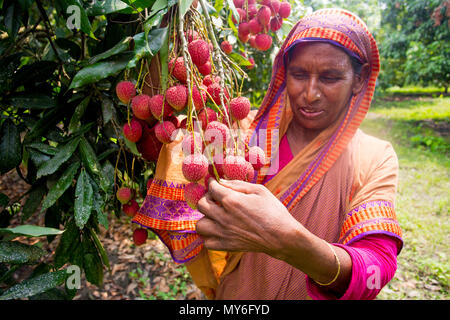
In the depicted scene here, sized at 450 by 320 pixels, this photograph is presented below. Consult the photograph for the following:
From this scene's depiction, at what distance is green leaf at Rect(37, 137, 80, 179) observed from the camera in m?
0.82

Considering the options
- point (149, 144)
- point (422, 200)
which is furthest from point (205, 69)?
point (422, 200)

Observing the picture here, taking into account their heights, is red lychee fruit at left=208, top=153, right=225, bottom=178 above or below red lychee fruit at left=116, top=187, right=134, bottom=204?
above

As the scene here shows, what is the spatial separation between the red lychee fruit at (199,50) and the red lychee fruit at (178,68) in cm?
3

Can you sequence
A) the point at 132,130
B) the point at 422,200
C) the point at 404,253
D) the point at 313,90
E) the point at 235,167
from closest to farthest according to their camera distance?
1. the point at 235,167
2. the point at 132,130
3. the point at 313,90
4. the point at 404,253
5. the point at 422,200

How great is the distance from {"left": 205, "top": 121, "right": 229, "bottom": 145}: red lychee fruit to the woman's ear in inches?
22.2

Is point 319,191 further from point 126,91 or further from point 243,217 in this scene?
point 126,91

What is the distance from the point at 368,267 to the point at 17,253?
2.42 ft

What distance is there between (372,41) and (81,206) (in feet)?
3.19

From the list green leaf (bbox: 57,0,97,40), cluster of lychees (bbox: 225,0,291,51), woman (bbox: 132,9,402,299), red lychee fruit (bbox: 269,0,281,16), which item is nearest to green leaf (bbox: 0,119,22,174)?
green leaf (bbox: 57,0,97,40)

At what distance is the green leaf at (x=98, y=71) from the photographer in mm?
671

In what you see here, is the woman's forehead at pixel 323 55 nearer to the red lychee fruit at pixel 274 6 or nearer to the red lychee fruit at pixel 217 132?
the red lychee fruit at pixel 274 6

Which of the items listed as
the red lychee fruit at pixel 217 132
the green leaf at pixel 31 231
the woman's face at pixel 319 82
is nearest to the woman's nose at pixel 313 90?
the woman's face at pixel 319 82

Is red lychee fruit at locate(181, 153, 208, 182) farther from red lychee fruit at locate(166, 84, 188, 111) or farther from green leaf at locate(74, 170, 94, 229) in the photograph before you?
green leaf at locate(74, 170, 94, 229)

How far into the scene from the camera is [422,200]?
3.17m
